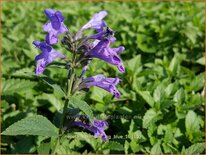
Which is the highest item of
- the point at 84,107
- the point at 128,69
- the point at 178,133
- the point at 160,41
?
the point at 160,41

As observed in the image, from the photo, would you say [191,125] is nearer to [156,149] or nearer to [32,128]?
[156,149]

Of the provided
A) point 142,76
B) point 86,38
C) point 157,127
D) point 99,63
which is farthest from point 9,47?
point 86,38

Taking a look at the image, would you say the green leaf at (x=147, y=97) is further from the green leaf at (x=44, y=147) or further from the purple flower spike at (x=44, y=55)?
the purple flower spike at (x=44, y=55)

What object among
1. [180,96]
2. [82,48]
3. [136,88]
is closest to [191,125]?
[180,96]

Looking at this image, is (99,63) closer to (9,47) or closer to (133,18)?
(9,47)

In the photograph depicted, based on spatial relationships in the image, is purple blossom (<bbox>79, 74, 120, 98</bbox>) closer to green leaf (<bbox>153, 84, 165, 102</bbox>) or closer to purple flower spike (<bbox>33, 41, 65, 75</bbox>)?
purple flower spike (<bbox>33, 41, 65, 75</bbox>)

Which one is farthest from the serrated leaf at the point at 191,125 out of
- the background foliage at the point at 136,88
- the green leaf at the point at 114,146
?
the green leaf at the point at 114,146
